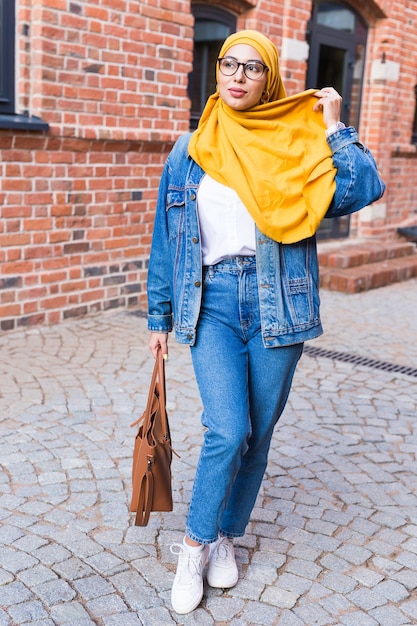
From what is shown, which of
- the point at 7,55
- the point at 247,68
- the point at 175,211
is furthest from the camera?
the point at 7,55

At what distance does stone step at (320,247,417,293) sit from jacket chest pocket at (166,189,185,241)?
6.08 meters

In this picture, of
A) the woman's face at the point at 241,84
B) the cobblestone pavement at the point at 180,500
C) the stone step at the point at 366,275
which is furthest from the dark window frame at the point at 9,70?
the stone step at the point at 366,275

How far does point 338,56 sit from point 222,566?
908cm

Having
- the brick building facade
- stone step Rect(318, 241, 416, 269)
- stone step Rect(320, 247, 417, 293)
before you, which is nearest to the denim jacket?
the brick building facade

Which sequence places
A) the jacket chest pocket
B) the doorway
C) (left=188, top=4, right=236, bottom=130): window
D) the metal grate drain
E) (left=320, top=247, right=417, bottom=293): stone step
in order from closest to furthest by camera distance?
the jacket chest pocket < the metal grate drain < (left=188, top=4, right=236, bottom=130): window < (left=320, top=247, right=417, bottom=293): stone step < the doorway

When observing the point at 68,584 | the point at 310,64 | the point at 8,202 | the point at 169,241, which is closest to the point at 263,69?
the point at 169,241

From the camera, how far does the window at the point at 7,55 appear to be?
237 inches

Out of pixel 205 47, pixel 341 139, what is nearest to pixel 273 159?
pixel 341 139

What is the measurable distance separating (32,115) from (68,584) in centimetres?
426

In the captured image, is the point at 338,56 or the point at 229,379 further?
the point at 338,56

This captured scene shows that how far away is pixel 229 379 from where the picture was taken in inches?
103

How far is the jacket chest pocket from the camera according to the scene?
2719mm

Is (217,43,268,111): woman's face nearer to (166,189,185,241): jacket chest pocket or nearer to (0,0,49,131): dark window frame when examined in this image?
(166,189,185,241): jacket chest pocket

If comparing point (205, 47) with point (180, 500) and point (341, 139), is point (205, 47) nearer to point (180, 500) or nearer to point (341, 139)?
point (180, 500)
